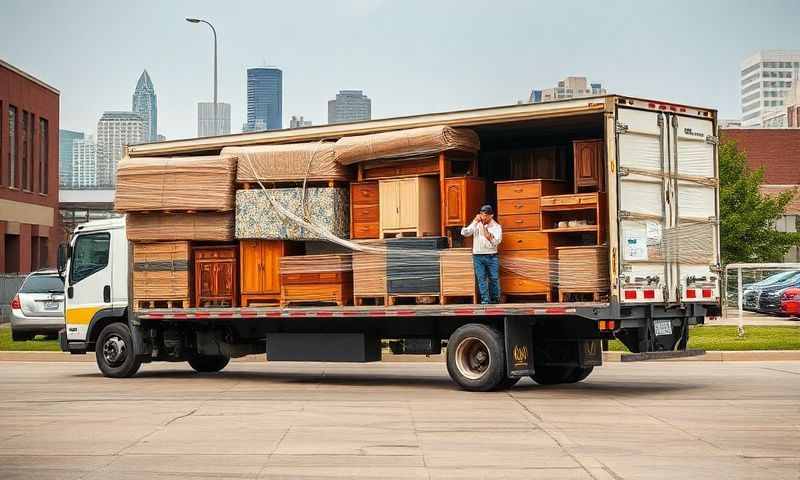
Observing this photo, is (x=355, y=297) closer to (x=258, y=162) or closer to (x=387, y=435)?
(x=258, y=162)

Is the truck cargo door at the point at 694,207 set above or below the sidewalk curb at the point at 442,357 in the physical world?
above

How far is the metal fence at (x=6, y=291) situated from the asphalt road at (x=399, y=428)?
81.2 feet

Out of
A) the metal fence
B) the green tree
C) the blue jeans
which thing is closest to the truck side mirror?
the blue jeans

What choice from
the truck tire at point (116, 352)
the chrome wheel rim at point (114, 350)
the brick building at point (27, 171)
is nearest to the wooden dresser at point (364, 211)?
the truck tire at point (116, 352)

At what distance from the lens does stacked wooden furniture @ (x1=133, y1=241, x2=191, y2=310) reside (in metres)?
19.6

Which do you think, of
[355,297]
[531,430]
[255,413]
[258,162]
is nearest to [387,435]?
[531,430]

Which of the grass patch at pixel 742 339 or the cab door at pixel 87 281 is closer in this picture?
the cab door at pixel 87 281

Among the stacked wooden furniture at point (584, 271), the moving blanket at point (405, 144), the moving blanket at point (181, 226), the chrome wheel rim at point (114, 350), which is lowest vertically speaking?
the chrome wheel rim at point (114, 350)

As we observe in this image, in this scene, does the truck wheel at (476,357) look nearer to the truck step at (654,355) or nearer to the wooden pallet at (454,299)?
the wooden pallet at (454,299)

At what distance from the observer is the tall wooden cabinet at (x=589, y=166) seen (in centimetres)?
1627

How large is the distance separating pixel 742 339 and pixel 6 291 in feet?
91.4

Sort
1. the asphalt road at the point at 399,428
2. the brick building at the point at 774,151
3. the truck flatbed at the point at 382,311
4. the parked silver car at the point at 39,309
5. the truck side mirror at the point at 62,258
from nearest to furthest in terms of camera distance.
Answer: the asphalt road at the point at 399,428 < the truck flatbed at the point at 382,311 < the truck side mirror at the point at 62,258 < the parked silver car at the point at 39,309 < the brick building at the point at 774,151

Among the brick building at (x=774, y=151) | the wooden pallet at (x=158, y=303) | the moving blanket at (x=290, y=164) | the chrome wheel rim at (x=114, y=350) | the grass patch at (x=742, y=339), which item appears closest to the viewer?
the moving blanket at (x=290, y=164)

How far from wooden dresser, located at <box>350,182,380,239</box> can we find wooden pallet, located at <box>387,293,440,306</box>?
1.01 m
